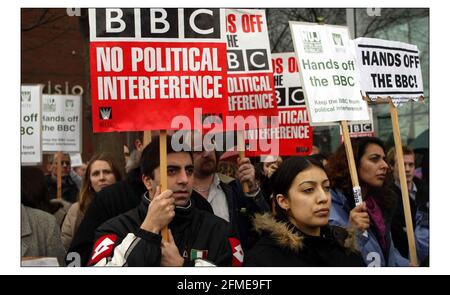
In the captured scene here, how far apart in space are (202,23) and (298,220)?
57.9 inches

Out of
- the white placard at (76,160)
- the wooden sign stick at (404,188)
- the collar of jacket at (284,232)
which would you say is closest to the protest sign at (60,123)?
the white placard at (76,160)

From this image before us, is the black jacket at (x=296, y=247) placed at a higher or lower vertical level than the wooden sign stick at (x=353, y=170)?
lower

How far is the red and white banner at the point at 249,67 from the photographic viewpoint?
639 cm

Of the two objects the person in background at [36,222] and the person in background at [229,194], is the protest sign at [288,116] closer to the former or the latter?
the person in background at [229,194]

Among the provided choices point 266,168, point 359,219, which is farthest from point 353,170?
point 266,168

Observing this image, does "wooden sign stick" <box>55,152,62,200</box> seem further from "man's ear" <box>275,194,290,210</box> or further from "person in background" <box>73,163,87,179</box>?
"man's ear" <box>275,194,290,210</box>

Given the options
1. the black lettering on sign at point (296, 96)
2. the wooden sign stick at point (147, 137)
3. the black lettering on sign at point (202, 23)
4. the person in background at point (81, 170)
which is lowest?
the person in background at point (81, 170)

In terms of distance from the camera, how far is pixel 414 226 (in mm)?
6609

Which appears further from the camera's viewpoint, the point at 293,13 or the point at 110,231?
the point at 293,13

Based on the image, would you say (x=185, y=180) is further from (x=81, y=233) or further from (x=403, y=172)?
(x=403, y=172)

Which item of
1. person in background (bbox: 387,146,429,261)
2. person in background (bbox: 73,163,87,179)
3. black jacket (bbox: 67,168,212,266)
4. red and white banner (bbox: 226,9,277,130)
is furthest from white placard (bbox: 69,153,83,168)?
person in background (bbox: 387,146,429,261)
